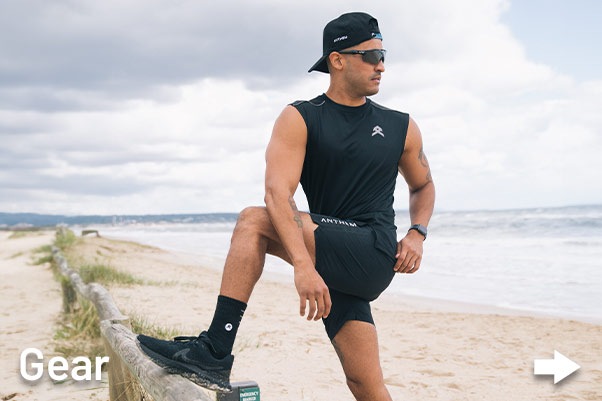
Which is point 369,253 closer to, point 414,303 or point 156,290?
point 156,290

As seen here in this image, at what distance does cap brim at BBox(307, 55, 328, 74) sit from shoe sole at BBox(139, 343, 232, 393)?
1438 millimetres

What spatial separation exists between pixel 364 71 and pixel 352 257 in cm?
83

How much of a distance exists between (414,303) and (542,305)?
233 centimetres

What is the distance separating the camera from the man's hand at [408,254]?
2.83 metres

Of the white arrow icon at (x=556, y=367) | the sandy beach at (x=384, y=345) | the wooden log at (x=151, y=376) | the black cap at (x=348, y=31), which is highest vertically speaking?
the black cap at (x=348, y=31)

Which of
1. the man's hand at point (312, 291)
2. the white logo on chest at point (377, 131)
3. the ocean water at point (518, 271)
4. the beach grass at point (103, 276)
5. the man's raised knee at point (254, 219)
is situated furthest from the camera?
the ocean water at point (518, 271)

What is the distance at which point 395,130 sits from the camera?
2986 millimetres

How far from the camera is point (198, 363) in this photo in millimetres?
2535

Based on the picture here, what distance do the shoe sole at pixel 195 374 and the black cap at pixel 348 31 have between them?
1465 mm

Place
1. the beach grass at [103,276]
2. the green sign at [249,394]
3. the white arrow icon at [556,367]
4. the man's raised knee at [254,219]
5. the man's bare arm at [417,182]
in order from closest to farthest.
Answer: the man's raised knee at [254,219]
the green sign at [249,394]
the man's bare arm at [417,182]
the white arrow icon at [556,367]
the beach grass at [103,276]

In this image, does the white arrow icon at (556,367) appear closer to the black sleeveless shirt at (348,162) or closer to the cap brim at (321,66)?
the black sleeveless shirt at (348,162)

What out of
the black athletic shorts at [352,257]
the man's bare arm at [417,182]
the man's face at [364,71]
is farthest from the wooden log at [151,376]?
the man's face at [364,71]

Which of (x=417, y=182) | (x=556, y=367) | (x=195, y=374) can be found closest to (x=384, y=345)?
(x=556, y=367)

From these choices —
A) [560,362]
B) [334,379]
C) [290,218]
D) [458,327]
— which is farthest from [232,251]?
[458,327]
